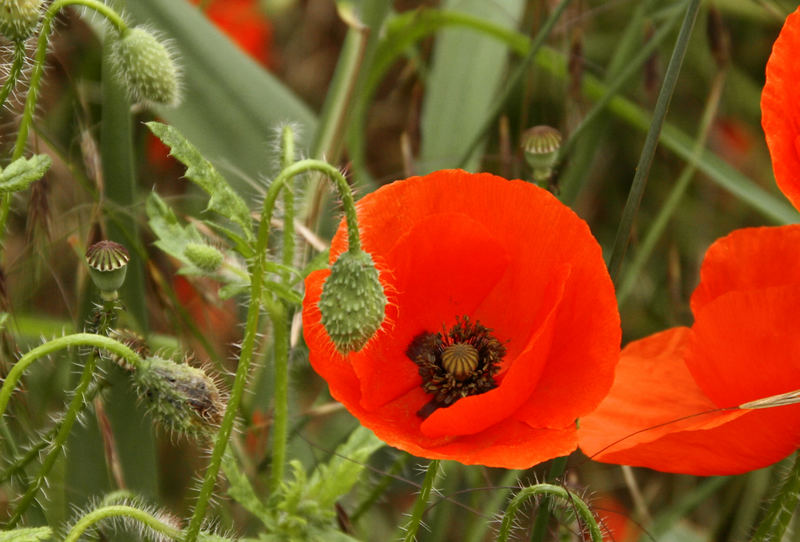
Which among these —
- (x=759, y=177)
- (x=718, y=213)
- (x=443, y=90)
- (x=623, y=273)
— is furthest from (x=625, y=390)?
(x=759, y=177)

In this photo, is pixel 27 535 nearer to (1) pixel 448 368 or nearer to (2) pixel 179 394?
(2) pixel 179 394

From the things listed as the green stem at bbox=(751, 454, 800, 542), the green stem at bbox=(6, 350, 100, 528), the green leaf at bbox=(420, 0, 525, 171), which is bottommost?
the green stem at bbox=(6, 350, 100, 528)

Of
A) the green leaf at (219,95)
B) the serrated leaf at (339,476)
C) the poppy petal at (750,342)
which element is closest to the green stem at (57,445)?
the serrated leaf at (339,476)

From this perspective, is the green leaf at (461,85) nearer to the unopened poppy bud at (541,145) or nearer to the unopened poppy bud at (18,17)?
the unopened poppy bud at (541,145)

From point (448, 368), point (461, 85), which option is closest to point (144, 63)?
point (448, 368)

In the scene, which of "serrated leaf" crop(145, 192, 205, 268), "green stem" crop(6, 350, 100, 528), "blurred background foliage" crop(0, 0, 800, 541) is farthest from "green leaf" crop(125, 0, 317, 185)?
"green stem" crop(6, 350, 100, 528)

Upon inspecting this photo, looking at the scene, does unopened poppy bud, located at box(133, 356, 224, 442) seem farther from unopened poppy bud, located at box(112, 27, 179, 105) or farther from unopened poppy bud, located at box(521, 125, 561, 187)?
unopened poppy bud, located at box(521, 125, 561, 187)

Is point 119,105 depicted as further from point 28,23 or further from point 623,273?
point 623,273
